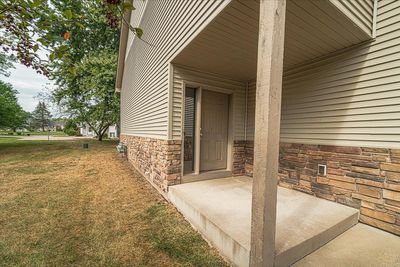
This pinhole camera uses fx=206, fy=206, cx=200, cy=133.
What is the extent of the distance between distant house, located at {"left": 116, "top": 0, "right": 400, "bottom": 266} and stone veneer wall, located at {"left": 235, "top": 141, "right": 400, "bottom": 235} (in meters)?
0.01

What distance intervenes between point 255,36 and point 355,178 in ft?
8.24

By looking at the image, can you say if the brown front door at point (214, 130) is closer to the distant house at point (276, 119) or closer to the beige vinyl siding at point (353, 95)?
the distant house at point (276, 119)

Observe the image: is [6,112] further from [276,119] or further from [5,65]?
[276,119]

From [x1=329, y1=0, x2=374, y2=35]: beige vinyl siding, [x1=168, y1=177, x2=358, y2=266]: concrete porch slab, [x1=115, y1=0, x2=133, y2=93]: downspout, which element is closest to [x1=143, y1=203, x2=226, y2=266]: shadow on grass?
[x1=168, y1=177, x2=358, y2=266]: concrete porch slab

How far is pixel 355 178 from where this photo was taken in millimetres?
3002

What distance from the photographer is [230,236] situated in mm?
2189

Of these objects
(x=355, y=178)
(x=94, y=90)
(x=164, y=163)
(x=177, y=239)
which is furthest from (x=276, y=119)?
(x=94, y=90)

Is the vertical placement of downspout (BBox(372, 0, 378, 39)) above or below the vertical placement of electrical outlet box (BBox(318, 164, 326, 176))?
above

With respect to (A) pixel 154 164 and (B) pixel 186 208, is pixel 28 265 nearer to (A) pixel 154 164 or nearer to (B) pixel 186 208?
(B) pixel 186 208

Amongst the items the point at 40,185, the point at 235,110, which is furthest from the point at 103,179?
the point at 235,110

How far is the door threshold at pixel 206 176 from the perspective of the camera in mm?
4285

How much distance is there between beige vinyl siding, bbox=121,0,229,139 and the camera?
3030 mm

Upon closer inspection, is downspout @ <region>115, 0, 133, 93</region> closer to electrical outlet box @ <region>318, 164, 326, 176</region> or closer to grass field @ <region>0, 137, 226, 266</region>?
grass field @ <region>0, 137, 226, 266</region>

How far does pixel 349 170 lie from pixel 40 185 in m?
6.65
